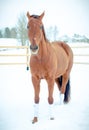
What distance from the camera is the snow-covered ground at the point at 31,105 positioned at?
0.76 m

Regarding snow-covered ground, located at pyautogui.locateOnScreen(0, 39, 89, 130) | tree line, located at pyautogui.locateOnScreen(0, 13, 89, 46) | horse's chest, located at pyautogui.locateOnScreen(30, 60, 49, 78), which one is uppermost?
tree line, located at pyautogui.locateOnScreen(0, 13, 89, 46)

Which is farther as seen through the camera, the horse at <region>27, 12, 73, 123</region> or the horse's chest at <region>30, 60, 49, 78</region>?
the horse's chest at <region>30, 60, 49, 78</region>

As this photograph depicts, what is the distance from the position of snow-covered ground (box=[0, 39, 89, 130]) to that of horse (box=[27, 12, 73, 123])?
0.13 ft

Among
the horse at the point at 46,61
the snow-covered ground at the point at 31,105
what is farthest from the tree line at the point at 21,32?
the snow-covered ground at the point at 31,105

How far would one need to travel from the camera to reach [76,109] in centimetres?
88

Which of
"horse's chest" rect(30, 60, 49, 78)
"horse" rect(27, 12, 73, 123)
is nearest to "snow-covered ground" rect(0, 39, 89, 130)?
"horse" rect(27, 12, 73, 123)

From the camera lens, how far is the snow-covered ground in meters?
Result: 0.76

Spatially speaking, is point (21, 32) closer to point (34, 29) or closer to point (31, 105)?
point (34, 29)

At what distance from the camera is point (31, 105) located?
945mm

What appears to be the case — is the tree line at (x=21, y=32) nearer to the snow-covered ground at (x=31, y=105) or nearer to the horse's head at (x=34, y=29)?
the horse's head at (x=34, y=29)

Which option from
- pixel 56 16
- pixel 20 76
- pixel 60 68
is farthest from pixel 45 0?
pixel 20 76

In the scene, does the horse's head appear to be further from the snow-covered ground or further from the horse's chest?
the snow-covered ground

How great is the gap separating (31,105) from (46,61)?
0.21 m

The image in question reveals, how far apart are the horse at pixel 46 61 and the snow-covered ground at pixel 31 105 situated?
1.5 inches
